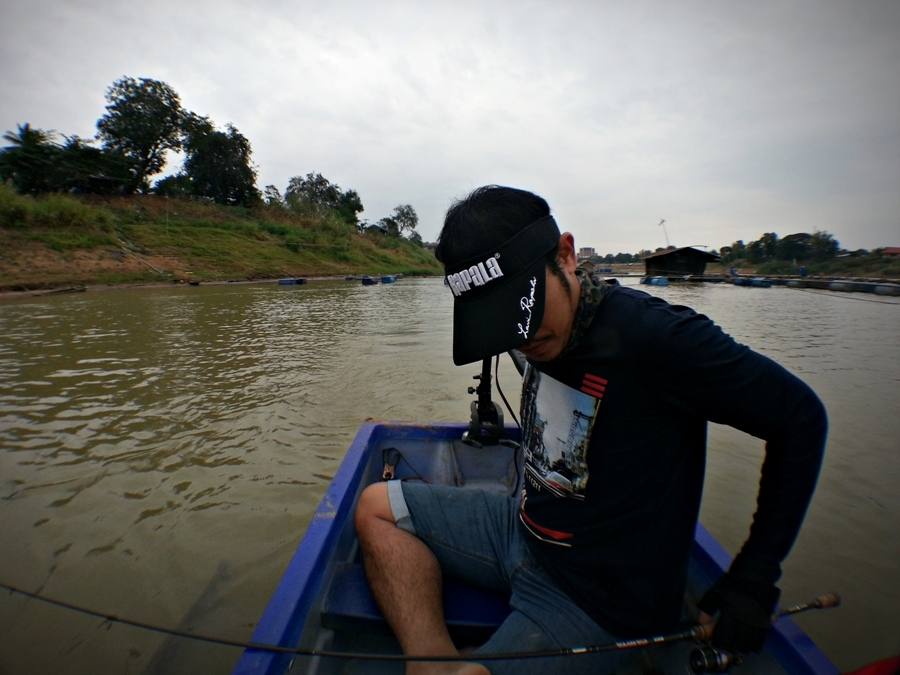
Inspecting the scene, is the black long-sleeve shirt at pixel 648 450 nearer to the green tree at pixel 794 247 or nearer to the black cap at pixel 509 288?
the black cap at pixel 509 288

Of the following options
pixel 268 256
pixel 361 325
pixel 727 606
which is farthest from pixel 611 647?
pixel 268 256

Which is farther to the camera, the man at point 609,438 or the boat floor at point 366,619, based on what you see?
the boat floor at point 366,619

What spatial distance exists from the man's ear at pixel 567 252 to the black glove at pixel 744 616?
0.98m

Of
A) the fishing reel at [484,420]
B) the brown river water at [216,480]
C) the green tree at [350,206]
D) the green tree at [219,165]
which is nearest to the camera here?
the brown river water at [216,480]

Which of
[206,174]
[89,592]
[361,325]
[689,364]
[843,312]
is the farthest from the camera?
[206,174]

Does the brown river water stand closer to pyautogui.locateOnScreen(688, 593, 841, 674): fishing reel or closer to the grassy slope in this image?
pyautogui.locateOnScreen(688, 593, 841, 674): fishing reel

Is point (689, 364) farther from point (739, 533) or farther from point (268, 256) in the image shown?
point (268, 256)

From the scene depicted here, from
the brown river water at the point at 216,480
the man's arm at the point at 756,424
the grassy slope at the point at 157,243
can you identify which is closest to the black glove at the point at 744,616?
the man's arm at the point at 756,424

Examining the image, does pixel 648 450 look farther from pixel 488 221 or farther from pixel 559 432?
pixel 488 221

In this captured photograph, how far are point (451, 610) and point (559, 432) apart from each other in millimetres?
825

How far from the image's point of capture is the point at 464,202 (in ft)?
4.29

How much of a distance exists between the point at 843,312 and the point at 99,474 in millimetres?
21917

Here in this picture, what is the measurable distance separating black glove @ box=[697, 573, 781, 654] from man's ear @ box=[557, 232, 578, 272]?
98 cm

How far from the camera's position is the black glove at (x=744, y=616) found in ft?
3.57
